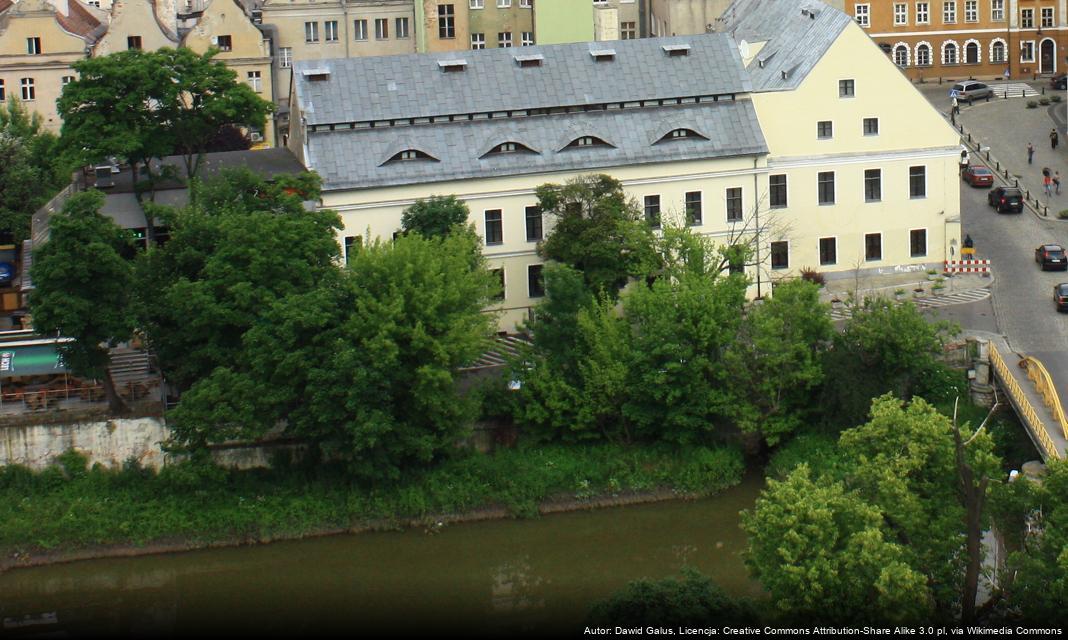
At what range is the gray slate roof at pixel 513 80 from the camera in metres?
69.3

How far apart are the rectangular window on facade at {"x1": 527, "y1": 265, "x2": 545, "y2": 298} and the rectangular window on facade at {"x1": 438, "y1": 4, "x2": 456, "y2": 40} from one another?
24.2m

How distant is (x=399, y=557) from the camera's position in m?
59.2

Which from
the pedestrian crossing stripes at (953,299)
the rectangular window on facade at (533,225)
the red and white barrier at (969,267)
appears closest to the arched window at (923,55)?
the red and white barrier at (969,267)

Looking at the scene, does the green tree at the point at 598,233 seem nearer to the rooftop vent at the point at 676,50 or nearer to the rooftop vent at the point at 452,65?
the rooftop vent at the point at 452,65

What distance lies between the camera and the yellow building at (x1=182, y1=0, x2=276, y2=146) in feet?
295

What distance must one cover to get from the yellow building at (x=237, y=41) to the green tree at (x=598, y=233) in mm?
25360

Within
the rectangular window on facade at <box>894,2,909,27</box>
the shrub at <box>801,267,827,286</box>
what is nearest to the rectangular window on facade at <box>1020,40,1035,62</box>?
the rectangular window on facade at <box>894,2,909,27</box>

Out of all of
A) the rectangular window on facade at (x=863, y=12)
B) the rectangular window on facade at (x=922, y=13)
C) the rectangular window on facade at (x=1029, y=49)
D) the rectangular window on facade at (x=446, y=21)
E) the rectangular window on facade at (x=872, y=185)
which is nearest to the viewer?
the rectangular window on facade at (x=872, y=185)

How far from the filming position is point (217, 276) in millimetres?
61094

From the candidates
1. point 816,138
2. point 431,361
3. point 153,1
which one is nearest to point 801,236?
point 816,138

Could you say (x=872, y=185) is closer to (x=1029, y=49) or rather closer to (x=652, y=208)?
(x=652, y=208)

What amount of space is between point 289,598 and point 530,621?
637 centimetres

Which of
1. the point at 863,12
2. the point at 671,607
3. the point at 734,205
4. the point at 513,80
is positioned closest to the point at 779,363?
the point at 734,205

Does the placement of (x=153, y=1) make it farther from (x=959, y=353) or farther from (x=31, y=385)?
(x=959, y=353)
